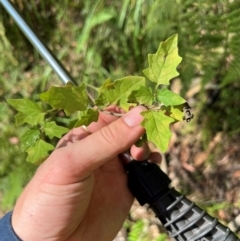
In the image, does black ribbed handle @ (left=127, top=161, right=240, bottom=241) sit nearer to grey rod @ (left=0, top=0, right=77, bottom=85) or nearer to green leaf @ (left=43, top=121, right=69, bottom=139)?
green leaf @ (left=43, top=121, right=69, bottom=139)

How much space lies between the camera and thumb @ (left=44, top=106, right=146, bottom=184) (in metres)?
0.99

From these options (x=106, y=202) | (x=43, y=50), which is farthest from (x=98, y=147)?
(x=43, y=50)

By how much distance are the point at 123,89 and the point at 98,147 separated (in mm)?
170

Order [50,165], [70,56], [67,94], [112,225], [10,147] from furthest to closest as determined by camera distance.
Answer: [70,56] < [10,147] < [112,225] < [50,165] < [67,94]

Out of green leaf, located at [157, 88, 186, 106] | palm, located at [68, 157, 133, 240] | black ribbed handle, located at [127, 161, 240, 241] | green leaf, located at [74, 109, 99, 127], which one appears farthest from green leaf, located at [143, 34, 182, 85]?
palm, located at [68, 157, 133, 240]

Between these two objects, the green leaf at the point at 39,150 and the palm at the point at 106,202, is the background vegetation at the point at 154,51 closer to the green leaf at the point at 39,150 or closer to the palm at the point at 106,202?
the palm at the point at 106,202

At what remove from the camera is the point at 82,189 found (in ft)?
3.78

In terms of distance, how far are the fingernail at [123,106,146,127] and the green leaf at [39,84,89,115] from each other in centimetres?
11

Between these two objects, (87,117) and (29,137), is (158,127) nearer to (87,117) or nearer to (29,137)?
(87,117)

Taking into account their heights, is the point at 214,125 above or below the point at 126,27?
below

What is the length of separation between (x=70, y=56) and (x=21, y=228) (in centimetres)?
118

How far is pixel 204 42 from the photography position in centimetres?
154

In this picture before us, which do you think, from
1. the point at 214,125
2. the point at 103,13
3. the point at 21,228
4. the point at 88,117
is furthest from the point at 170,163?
the point at 88,117

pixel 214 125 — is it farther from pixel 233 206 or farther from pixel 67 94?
pixel 67 94
